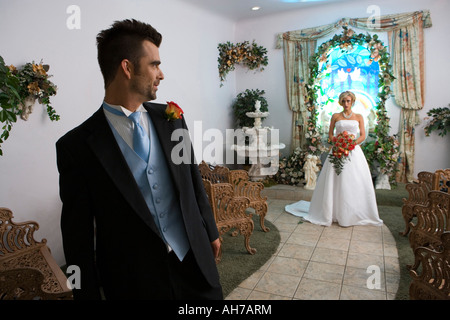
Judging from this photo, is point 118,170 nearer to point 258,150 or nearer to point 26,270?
point 26,270

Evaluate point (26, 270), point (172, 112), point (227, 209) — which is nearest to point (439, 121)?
point (227, 209)

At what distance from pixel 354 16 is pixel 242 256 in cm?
600

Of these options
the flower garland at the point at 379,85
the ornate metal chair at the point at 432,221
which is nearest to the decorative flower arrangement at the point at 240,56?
the flower garland at the point at 379,85

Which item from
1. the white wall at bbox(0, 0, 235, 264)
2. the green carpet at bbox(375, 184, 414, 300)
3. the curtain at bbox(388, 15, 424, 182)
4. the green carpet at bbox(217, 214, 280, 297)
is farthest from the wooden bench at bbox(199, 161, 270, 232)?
the curtain at bbox(388, 15, 424, 182)

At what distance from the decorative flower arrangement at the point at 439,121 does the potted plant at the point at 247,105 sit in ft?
11.6

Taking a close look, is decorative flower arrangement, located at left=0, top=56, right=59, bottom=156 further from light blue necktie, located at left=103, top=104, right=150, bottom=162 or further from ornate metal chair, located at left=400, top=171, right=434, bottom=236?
ornate metal chair, located at left=400, top=171, right=434, bottom=236

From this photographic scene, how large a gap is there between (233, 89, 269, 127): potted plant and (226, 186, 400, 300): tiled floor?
345 cm

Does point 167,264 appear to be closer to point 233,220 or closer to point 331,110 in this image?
point 233,220

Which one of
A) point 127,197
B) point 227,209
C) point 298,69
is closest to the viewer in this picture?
point 127,197

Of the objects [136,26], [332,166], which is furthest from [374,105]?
[136,26]

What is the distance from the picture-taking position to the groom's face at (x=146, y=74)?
4.31ft

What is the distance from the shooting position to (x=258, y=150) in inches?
272

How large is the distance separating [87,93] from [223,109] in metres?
4.03

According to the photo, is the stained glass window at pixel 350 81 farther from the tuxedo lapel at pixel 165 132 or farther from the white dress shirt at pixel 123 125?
the white dress shirt at pixel 123 125
